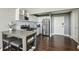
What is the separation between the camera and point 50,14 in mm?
1158

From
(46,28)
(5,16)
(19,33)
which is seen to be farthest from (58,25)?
(5,16)

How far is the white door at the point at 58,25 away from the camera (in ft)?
3.84

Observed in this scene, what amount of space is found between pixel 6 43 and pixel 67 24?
897 millimetres

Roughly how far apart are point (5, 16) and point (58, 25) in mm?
759

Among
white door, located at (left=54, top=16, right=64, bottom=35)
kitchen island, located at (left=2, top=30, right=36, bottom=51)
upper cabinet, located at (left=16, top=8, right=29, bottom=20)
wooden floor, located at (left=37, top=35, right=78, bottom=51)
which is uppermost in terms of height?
upper cabinet, located at (left=16, top=8, right=29, bottom=20)


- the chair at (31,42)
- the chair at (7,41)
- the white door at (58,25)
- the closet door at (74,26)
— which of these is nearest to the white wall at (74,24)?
the closet door at (74,26)

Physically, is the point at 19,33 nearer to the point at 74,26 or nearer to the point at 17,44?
the point at 17,44

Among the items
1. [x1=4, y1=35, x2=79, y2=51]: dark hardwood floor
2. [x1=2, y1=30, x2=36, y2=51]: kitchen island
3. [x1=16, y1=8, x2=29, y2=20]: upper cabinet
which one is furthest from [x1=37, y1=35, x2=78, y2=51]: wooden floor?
[x1=16, y1=8, x2=29, y2=20]: upper cabinet

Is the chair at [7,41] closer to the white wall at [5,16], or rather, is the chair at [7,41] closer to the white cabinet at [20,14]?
the white wall at [5,16]

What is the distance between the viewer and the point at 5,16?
45.3 inches

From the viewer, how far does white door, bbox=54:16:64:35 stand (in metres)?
1.17

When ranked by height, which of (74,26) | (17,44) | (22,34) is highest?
(74,26)

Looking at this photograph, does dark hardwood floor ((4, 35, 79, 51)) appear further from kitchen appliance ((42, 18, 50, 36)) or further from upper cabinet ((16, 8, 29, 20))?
upper cabinet ((16, 8, 29, 20))

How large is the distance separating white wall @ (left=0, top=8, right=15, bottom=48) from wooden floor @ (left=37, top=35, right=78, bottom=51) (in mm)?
490
